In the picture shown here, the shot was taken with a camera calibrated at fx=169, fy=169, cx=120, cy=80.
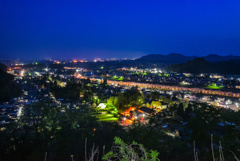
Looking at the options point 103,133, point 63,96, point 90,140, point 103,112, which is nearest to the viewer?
point 90,140

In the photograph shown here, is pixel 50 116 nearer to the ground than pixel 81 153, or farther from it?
farther from it

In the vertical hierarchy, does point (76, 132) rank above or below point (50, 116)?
below

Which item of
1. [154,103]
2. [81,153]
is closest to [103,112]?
[154,103]

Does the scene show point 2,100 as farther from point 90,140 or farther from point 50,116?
point 90,140

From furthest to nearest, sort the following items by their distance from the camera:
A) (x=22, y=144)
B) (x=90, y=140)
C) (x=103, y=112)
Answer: (x=103, y=112)
(x=90, y=140)
(x=22, y=144)

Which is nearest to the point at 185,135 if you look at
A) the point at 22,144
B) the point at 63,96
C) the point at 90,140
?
the point at 90,140

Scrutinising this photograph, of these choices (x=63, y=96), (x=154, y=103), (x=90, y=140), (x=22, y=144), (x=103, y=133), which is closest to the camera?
(x=22, y=144)

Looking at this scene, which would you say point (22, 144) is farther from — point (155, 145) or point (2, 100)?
point (2, 100)

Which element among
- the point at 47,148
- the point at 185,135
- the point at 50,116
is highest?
the point at 50,116

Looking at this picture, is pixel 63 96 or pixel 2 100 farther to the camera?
pixel 63 96
